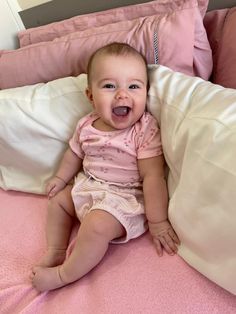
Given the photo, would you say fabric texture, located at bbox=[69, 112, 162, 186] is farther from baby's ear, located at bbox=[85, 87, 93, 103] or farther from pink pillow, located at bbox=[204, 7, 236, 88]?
pink pillow, located at bbox=[204, 7, 236, 88]

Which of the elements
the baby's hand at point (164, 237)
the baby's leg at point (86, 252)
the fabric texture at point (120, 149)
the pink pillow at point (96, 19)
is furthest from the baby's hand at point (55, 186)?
the pink pillow at point (96, 19)

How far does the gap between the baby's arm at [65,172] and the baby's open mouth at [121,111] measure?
210mm

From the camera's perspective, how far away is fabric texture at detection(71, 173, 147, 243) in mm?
831

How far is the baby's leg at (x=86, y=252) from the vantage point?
Result: 0.80m

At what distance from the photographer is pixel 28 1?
1.35m

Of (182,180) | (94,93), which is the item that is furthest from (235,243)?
(94,93)

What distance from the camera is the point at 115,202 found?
85 centimetres

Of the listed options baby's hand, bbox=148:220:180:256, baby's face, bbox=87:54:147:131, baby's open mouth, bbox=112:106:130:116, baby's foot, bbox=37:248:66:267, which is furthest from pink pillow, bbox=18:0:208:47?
baby's foot, bbox=37:248:66:267

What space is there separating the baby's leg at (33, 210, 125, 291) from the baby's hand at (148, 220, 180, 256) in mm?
82

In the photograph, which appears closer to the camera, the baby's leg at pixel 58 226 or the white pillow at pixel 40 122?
the baby's leg at pixel 58 226

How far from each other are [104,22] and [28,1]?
0.42 m

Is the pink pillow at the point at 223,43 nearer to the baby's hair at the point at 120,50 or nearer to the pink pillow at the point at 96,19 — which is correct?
the pink pillow at the point at 96,19

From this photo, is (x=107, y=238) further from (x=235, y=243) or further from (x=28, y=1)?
(x=28, y=1)

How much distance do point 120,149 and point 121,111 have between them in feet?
0.32
